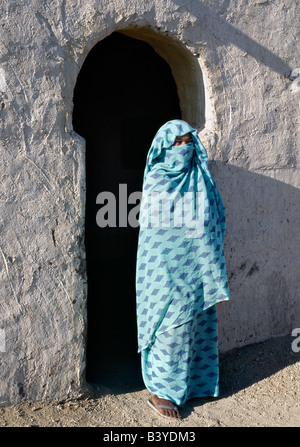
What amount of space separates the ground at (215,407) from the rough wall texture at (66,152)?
12 cm

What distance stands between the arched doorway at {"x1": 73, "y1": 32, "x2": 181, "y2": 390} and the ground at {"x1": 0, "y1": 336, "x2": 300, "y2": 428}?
743 mm

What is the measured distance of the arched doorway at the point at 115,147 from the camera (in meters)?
4.00

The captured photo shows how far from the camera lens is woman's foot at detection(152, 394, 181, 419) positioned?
118 inches

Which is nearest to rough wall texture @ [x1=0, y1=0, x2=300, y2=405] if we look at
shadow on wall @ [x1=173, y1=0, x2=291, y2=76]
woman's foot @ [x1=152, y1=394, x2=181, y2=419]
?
shadow on wall @ [x1=173, y1=0, x2=291, y2=76]

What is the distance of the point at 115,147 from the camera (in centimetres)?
422

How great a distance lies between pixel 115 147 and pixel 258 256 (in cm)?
145

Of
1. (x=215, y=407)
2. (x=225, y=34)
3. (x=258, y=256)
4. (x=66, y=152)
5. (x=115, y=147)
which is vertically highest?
(x=225, y=34)

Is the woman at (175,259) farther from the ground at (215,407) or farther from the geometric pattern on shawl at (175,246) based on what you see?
the ground at (215,407)

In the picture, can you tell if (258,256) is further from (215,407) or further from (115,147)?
(115,147)

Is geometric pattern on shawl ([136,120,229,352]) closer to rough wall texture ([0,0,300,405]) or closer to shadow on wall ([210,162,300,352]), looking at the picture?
rough wall texture ([0,0,300,405])

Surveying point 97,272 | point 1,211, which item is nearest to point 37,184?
point 1,211

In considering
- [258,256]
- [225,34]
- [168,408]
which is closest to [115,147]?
[225,34]

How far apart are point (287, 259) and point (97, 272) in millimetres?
1505

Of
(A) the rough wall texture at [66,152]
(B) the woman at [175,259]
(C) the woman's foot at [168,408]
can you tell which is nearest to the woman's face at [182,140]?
(B) the woman at [175,259]
